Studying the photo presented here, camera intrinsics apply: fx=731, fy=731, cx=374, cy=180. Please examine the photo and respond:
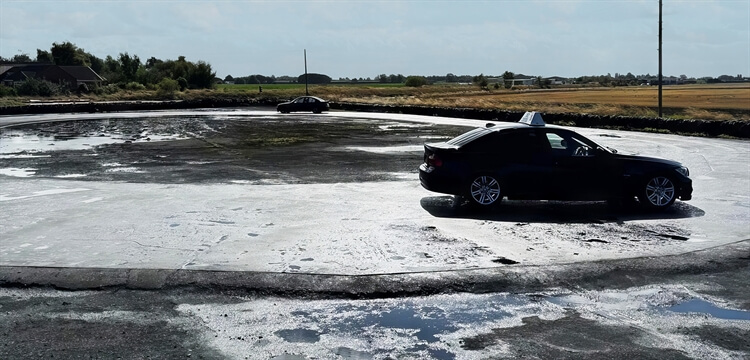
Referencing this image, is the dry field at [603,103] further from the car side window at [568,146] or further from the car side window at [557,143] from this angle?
the car side window at [557,143]

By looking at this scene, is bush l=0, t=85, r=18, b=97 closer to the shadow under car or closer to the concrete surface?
the concrete surface

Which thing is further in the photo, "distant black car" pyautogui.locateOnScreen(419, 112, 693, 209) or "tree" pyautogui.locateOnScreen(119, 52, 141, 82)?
"tree" pyautogui.locateOnScreen(119, 52, 141, 82)

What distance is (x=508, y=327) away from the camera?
254 inches

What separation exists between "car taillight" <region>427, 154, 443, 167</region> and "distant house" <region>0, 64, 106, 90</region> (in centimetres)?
10675

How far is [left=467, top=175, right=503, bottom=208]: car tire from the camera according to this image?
1212 centimetres

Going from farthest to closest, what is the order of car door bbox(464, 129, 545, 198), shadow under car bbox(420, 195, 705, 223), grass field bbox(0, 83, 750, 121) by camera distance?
grass field bbox(0, 83, 750, 121), car door bbox(464, 129, 545, 198), shadow under car bbox(420, 195, 705, 223)

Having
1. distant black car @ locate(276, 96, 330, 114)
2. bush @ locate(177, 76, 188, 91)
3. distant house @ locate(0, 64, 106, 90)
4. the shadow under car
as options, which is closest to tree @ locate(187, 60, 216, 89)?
bush @ locate(177, 76, 188, 91)

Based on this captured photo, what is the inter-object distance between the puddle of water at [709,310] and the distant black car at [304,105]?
4682 cm

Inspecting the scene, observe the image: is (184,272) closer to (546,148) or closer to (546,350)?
(546,350)

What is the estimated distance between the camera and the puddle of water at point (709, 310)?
677 cm

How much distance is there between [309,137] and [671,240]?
20565 mm

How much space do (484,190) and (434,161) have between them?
3.20 feet

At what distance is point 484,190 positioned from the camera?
12141mm

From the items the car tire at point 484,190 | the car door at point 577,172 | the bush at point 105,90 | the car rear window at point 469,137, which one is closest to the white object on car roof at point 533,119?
the car door at point 577,172
